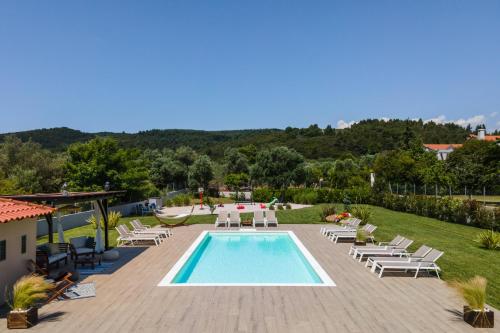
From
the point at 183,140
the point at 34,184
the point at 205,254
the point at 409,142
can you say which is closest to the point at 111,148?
the point at 34,184

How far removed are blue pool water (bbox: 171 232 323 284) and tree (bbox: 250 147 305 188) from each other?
26.2m

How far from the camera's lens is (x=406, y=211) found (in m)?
→ 24.8

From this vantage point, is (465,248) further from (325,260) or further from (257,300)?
(257,300)

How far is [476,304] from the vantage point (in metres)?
6.34

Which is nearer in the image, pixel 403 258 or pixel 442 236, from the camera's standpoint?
pixel 403 258

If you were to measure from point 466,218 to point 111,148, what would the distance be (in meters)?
22.7

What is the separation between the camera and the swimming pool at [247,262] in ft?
32.7

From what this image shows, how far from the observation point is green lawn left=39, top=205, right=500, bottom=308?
396 inches

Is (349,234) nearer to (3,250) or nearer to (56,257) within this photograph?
(56,257)

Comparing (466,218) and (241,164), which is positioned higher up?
(241,164)

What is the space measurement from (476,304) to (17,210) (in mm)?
8392

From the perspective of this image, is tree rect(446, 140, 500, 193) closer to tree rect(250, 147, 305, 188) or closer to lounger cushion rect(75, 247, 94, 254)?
tree rect(250, 147, 305, 188)

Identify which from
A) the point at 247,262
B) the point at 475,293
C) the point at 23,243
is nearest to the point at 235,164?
the point at 247,262

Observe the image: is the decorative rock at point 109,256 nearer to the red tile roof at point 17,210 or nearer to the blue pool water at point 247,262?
the blue pool water at point 247,262
